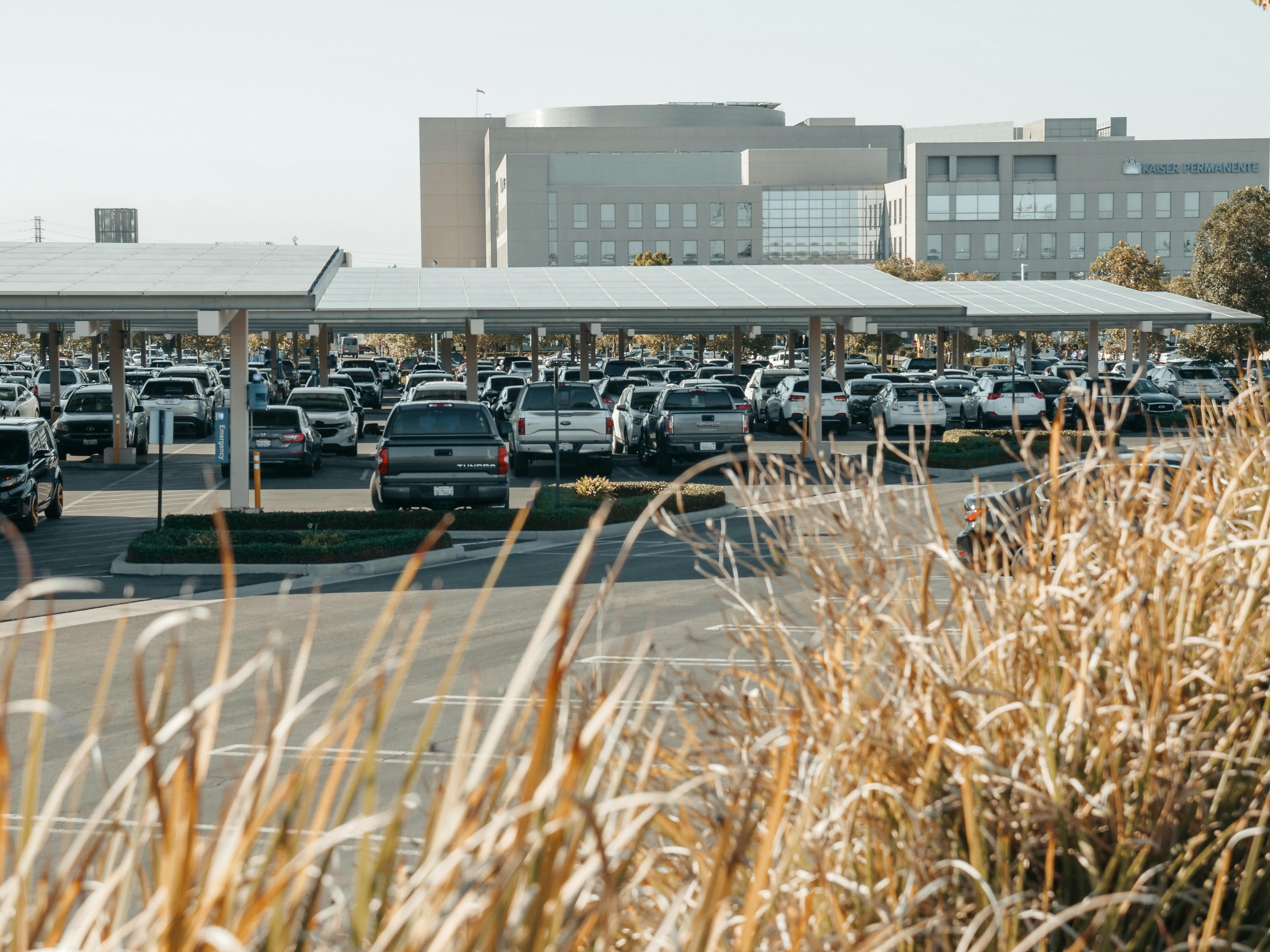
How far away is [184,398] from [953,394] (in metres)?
22.7

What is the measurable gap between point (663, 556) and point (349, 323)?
63.6ft

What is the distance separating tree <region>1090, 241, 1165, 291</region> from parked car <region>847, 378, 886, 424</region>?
3245 cm

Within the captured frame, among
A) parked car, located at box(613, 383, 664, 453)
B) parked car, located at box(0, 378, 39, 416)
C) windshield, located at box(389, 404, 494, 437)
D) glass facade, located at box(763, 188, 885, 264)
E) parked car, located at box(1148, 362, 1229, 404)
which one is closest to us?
windshield, located at box(389, 404, 494, 437)

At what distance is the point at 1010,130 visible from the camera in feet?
637

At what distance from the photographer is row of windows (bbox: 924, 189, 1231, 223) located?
12319 centimetres

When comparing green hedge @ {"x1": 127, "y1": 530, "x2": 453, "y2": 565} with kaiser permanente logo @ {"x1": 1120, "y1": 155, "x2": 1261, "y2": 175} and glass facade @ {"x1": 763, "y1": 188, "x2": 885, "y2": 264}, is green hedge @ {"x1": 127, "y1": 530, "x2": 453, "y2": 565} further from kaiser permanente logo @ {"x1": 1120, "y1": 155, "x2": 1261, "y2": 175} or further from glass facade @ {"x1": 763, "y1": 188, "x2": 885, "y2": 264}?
kaiser permanente logo @ {"x1": 1120, "y1": 155, "x2": 1261, "y2": 175}

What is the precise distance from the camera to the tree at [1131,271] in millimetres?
75500

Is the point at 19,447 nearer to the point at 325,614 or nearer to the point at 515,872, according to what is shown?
the point at 325,614

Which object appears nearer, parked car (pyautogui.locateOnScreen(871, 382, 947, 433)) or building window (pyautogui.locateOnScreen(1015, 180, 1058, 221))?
parked car (pyautogui.locateOnScreen(871, 382, 947, 433))

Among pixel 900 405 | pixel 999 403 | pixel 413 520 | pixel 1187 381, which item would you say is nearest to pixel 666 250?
pixel 1187 381

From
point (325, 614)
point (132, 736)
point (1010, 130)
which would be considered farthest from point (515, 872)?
point (1010, 130)

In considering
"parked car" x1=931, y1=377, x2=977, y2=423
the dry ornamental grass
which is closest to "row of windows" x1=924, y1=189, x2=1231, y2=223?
"parked car" x1=931, y1=377, x2=977, y2=423

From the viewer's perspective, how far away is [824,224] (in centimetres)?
13312

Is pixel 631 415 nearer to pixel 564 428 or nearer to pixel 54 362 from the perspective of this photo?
pixel 564 428
